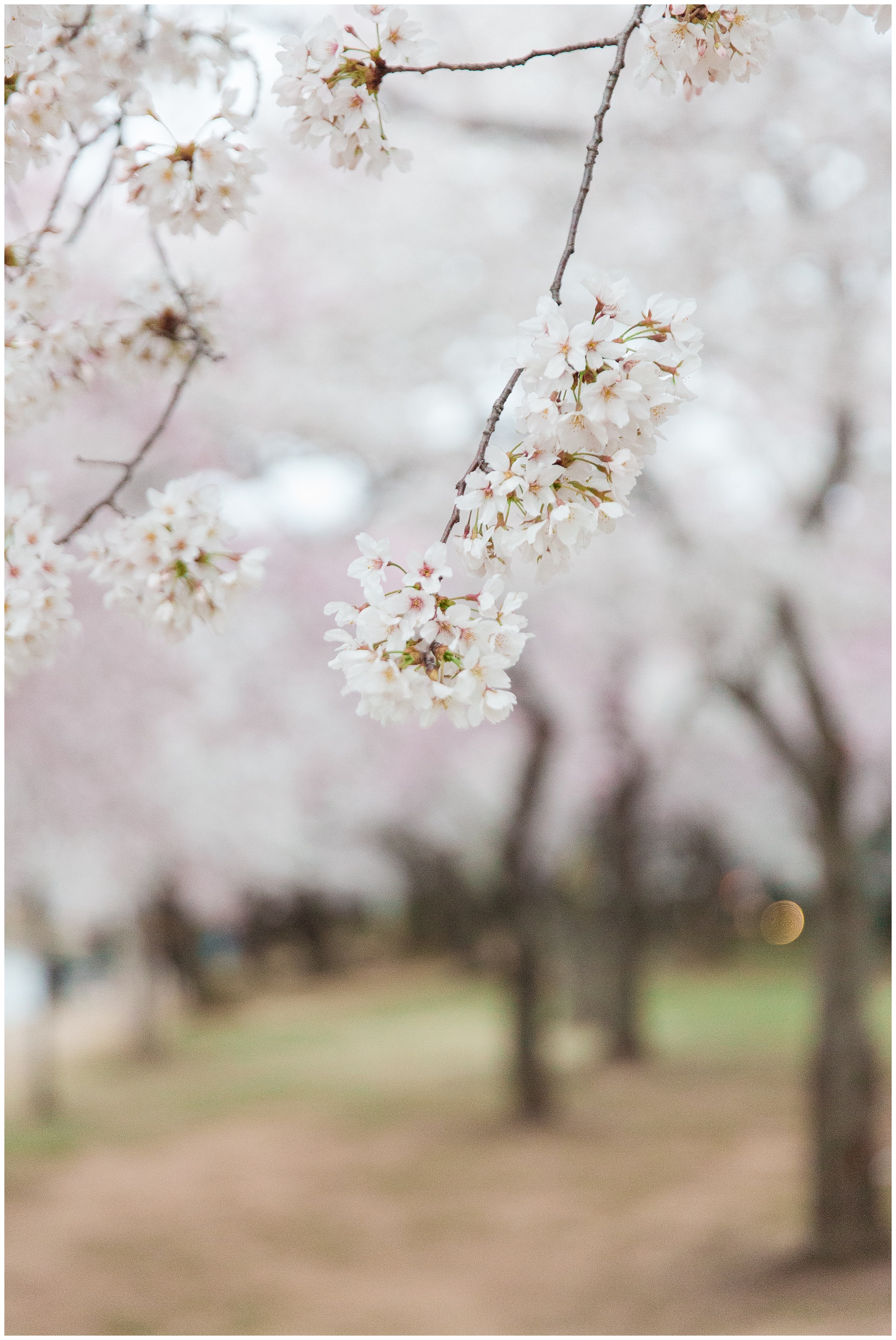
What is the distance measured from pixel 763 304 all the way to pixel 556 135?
96cm

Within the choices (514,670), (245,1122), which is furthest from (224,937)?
(514,670)

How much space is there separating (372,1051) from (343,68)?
39.4 ft

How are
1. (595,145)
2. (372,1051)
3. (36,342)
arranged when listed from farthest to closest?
(372,1051)
(36,342)
(595,145)

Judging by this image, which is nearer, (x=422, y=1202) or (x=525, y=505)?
(x=525, y=505)

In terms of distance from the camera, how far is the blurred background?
368 cm

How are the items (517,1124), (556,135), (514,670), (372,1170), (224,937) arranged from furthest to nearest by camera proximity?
1. (224,937)
2. (517,1124)
3. (372,1170)
4. (514,670)
5. (556,135)

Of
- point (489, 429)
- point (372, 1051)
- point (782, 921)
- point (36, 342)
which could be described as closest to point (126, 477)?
point (36, 342)

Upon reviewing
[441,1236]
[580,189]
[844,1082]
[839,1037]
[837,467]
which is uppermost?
[837,467]

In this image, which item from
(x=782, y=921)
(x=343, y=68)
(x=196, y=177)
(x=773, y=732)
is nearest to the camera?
(x=343, y=68)

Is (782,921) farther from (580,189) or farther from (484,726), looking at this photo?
(580,189)

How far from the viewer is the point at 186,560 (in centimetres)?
118

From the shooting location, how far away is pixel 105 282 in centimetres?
441

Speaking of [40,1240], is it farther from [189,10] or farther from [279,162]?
[189,10]

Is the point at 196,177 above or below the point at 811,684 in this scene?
below
